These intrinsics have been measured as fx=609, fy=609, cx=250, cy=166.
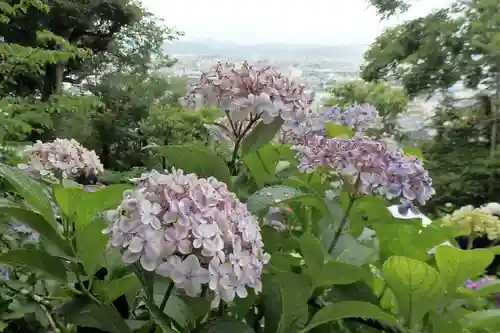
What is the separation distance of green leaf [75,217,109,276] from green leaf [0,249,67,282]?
15 mm

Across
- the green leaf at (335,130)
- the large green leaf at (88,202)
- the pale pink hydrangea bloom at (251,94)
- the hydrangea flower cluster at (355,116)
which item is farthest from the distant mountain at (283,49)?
the large green leaf at (88,202)

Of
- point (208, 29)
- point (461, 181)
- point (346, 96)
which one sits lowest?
point (461, 181)

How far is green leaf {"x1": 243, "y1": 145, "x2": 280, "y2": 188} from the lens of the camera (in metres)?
0.51

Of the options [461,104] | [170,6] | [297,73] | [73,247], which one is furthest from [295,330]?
[170,6]

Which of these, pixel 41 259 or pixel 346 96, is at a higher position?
pixel 41 259

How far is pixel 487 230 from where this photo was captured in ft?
2.31

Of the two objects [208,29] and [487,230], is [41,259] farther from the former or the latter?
[208,29]

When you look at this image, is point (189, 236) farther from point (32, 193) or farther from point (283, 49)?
point (283, 49)

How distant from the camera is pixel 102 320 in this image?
34 cm

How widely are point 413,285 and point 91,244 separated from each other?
0.65ft

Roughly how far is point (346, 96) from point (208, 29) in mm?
1071

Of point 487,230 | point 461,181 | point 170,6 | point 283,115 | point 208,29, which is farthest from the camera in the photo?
point 170,6

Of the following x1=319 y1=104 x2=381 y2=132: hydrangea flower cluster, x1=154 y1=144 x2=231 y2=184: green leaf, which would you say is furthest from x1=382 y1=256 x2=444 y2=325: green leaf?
x1=319 y1=104 x2=381 y2=132: hydrangea flower cluster

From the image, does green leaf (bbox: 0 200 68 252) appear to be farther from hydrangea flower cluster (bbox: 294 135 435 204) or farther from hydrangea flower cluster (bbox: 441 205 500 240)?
hydrangea flower cluster (bbox: 441 205 500 240)
